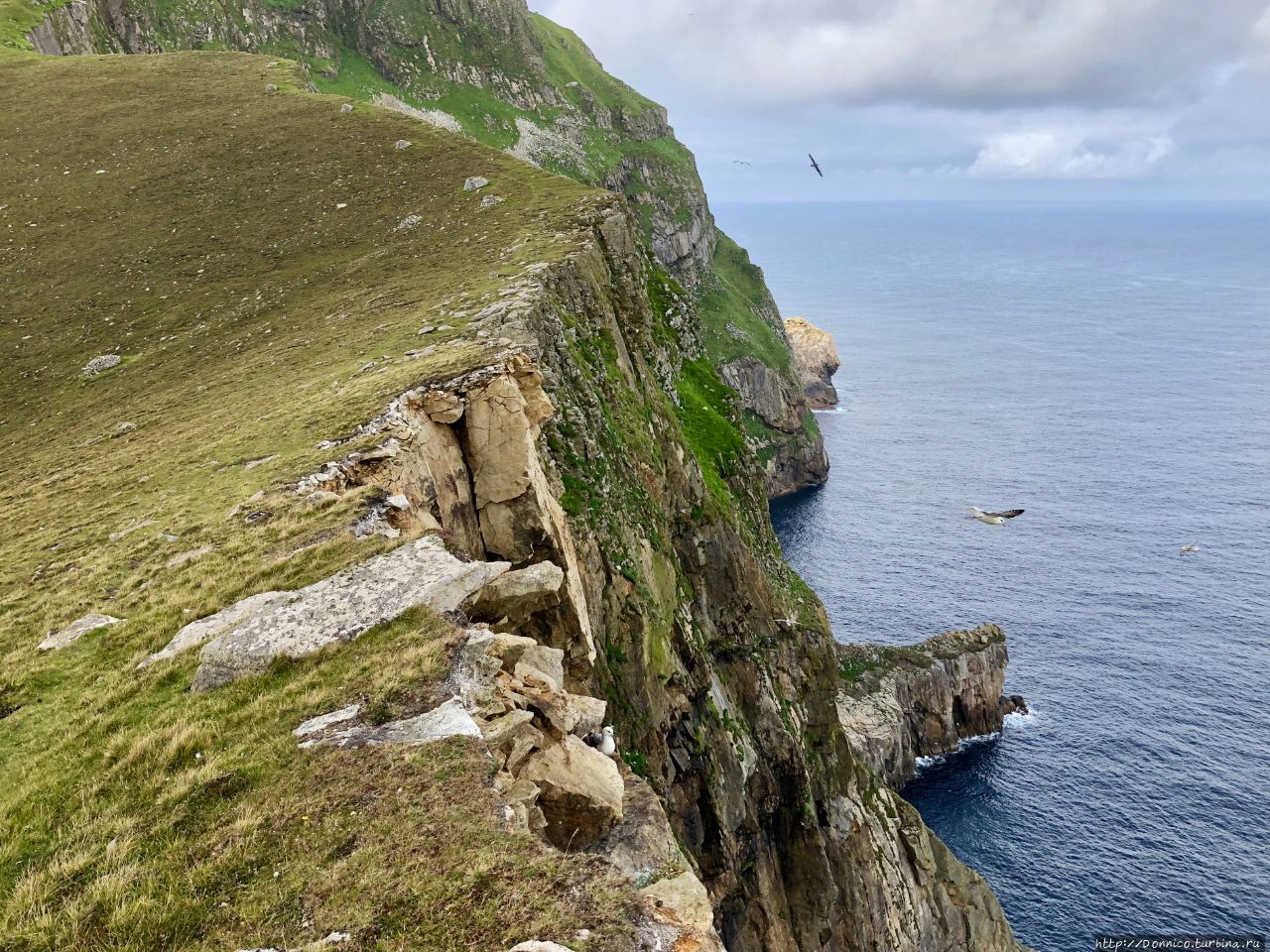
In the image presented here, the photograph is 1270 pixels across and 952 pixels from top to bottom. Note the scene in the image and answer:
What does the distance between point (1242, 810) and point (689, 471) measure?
61.1 metres

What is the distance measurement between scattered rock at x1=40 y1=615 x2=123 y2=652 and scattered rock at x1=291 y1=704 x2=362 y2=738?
279 inches

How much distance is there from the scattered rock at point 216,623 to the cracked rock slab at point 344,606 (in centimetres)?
29

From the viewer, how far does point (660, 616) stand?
1278 inches

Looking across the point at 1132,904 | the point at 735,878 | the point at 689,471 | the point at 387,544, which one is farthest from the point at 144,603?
the point at 1132,904

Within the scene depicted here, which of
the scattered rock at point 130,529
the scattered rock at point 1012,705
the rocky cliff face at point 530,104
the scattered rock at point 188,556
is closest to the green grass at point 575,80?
the rocky cliff face at point 530,104

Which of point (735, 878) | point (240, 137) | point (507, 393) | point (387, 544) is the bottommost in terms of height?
point (735, 878)

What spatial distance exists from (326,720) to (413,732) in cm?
155

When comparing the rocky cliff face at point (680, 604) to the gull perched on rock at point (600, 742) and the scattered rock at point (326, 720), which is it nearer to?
the gull perched on rock at point (600, 742)

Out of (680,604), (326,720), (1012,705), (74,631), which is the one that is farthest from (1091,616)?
(74,631)

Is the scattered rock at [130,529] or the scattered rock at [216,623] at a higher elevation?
the scattered rock at [216,623]

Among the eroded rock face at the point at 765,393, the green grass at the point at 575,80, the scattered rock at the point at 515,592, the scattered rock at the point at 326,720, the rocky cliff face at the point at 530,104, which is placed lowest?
the eroded rock face at the point at 765,393

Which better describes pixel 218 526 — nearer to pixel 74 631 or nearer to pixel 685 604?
pixel 74 631

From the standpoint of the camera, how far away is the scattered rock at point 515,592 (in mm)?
16648

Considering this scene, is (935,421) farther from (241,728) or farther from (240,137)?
(241,728)
